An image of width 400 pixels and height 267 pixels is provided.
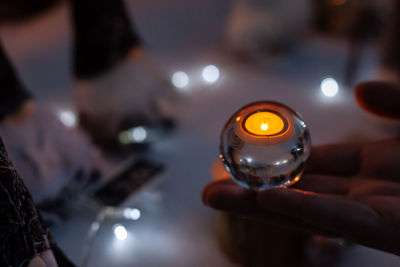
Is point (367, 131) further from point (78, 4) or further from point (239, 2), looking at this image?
point (78, 4)

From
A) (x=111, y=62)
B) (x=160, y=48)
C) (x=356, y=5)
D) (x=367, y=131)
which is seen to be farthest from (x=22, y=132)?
(x=356, y=5)

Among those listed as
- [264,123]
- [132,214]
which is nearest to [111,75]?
[132,214]

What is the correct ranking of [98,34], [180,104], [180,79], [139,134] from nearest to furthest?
[98,34]
[139,134]
[180,104]
[180,79]

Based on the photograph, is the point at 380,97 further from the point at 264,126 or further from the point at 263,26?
the point at 263,26

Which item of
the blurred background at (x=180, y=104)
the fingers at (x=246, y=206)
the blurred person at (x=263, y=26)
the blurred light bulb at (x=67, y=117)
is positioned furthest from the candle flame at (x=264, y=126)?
the blurred person at (x=263, y=26)

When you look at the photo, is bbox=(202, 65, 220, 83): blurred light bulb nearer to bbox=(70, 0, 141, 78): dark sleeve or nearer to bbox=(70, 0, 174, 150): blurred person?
bbox=(70, 0, 174, 150): blurred person

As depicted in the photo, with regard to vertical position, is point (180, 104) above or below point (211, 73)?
below
